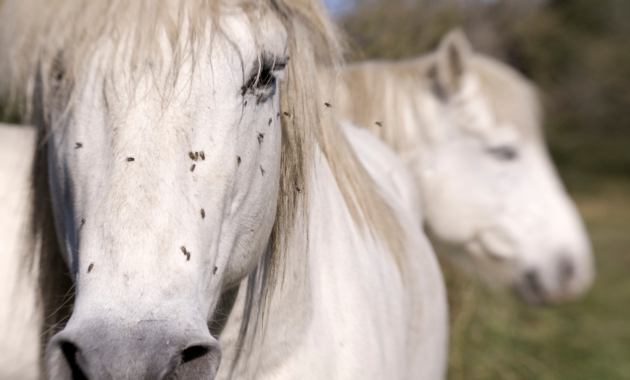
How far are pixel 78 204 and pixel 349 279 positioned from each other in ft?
2.16

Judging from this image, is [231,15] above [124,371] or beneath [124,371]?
above

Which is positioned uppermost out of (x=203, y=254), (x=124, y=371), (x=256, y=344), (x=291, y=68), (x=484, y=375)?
→ (x=291, y=68)

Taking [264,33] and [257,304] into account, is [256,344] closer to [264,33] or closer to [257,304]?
[257,304]

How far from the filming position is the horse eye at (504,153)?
3041 mm

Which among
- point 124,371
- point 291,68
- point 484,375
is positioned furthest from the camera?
point 484,375

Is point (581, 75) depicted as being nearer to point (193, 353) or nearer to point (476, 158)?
point (476, 158)

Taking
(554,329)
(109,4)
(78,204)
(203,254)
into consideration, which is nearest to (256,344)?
(203,254)

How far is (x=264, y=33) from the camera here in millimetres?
1038

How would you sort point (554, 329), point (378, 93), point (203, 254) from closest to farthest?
point (203, 254), point (378, 93), point (554, 329)

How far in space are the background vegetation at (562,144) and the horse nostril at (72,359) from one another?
1054 millimetres

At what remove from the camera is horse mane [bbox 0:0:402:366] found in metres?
0.96

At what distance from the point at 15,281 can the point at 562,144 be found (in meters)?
13.5

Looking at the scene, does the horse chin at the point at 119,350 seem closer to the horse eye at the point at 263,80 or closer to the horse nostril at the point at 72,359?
the horse nostril at the point at 72,359

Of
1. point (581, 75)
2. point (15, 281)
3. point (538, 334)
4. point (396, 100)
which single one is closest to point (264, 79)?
point (15, 281)
